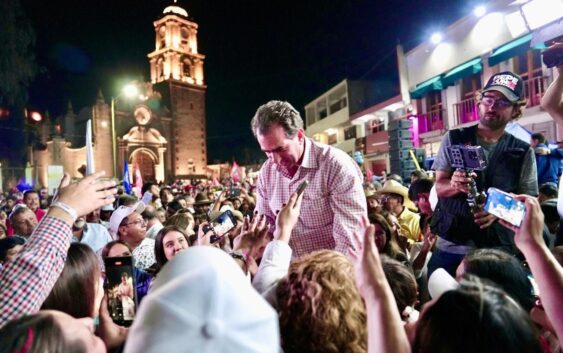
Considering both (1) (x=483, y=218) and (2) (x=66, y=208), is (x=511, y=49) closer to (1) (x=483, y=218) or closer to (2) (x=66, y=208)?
(1) (x=483, y=218)

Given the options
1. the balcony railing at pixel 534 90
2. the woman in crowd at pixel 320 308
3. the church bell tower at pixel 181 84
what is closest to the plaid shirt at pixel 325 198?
the woman in crowd at pixel 320 308

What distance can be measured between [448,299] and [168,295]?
981 millimetres

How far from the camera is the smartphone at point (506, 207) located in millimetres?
2111

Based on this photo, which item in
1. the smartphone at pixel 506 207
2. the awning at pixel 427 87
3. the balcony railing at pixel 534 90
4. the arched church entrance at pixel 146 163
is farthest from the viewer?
the arched church entrance at pixel 146 163

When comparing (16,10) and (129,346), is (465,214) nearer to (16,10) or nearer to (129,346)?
(129,346)

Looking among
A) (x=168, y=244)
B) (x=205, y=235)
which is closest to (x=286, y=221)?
(x=205, y=235)

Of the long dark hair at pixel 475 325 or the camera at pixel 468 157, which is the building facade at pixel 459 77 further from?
the long dark hair at pixel 475 325

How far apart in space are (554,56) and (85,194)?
274 centimetres

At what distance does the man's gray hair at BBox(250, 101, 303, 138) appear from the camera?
297 cm

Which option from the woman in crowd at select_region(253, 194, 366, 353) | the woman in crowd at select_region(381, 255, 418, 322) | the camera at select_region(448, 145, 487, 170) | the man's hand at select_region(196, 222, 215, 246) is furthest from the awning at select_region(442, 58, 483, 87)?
the woman in crowd at select_region(253, 194, 366, 353)

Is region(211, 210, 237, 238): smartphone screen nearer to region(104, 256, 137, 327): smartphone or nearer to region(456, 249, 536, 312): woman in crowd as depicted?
region(104, 256, 137, 327): smartphone

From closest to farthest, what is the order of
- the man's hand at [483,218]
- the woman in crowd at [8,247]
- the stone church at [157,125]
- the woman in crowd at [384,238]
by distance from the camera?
the man's hand at [483,218]
the woman in crowd at [8,247]
the woman in crowd at [384,238]
the stone church at [157,125]

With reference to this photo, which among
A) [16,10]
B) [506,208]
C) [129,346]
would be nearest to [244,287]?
[129,346]

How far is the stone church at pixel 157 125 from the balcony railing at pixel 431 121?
32.9 meters
